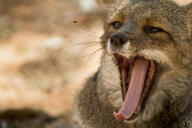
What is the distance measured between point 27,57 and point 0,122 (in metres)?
1.94

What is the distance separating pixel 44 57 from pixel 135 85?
4.68m

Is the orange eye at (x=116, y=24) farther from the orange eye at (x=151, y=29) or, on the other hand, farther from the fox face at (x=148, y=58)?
the orange eye at (x=151, y=29)

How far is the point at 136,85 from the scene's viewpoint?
480cm

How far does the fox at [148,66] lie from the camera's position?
15.2 feet

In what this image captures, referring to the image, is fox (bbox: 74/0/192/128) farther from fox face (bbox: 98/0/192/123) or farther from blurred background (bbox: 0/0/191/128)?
blurred background (bbox: 0/0/191/128)

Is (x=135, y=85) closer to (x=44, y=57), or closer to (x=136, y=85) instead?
(x=136, y=85)

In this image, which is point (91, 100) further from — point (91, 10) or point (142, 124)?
point (91, 10)

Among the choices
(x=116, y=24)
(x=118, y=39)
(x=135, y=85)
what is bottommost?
(x=135, y=85)

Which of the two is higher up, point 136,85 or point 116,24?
point 116,24

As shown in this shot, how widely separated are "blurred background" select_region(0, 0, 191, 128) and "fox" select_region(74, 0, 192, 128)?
4.67 feet

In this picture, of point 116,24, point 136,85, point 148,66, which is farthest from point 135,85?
point 116,24

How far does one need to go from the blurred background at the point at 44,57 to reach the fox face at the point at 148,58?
1.58 meters

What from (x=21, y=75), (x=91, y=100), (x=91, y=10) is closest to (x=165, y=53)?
(x=91, y=100)

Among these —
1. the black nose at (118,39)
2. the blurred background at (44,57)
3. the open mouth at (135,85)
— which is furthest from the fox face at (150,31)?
the blurred background at (44,57)
